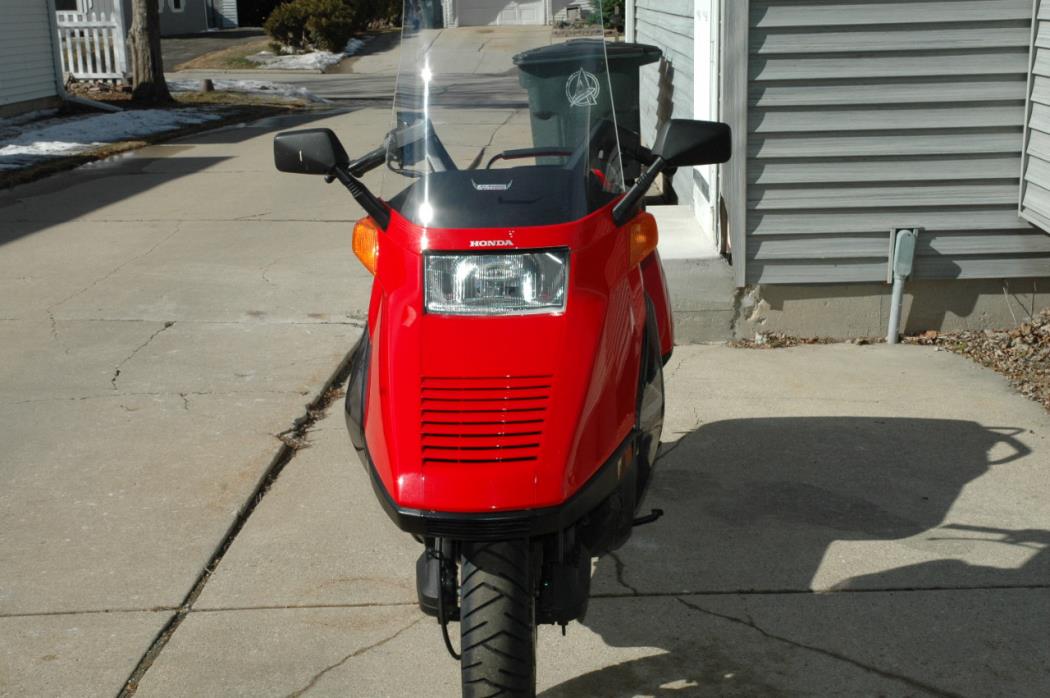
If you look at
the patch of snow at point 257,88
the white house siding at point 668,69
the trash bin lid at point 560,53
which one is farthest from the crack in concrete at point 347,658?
the patch of snow at point 257,88

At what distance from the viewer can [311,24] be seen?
33938mm

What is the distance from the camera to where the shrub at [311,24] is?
110 ft

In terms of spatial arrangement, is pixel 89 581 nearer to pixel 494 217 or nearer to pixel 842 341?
pixel 494 217

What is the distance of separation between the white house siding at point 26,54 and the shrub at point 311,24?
1300 cm

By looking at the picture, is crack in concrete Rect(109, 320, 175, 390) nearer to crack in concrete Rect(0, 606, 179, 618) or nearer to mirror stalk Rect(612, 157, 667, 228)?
crack in concrete Rect(0, 606, 179, 618)

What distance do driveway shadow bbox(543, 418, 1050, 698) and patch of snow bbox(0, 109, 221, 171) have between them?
438 inches

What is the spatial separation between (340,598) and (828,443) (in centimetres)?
231

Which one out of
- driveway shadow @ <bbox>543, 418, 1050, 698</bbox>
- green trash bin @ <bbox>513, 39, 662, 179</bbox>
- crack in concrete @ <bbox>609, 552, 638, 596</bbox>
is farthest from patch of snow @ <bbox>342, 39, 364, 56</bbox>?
crack in concrete @ <bbox>609, 552, 638, 596</bbox>

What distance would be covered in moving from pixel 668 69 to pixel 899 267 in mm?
3962

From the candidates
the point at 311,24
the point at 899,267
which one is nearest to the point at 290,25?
the point at 311,24

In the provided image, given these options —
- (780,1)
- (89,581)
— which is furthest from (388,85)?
(89,581)

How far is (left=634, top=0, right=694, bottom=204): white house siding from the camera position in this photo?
855 centimetres

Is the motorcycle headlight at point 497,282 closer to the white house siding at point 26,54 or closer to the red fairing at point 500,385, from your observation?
the red fairing at point 500,385

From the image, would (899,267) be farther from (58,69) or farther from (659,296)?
(58,69)
